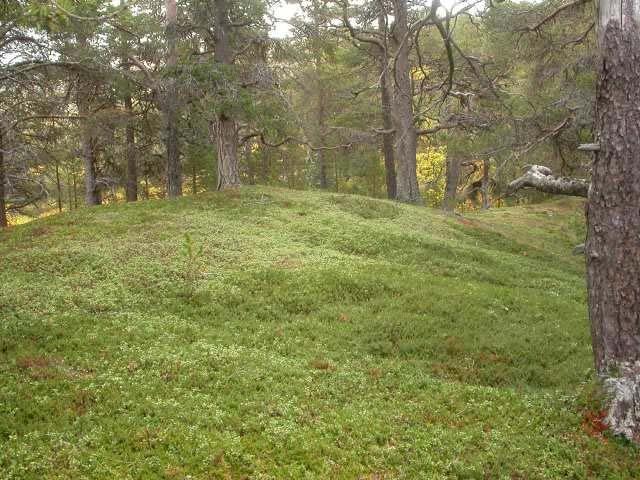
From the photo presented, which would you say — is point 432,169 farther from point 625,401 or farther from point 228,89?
point 625,401

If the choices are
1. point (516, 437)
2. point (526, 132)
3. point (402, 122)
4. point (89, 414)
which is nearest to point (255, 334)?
point (89, 414)

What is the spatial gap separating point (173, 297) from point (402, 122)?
1487 cm

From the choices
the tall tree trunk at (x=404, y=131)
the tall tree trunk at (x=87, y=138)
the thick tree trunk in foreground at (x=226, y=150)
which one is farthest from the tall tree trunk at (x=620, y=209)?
the tall tree trunk at (x=404, y=131)

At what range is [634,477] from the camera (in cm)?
598

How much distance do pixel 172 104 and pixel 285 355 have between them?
13.3 metres

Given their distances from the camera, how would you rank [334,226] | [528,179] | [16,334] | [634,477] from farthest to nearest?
[334,226], [16,334], [528,179], [634,477]

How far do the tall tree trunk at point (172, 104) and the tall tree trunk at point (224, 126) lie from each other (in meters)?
1.46

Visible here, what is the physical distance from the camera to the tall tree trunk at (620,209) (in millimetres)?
6613

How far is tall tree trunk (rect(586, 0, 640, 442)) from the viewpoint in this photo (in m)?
6.61

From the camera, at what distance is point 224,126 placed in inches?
779

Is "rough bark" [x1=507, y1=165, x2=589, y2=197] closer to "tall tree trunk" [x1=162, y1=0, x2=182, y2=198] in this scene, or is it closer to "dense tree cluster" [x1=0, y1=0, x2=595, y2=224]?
"dense tree cluster" [x1=0, y1=0, x2=595, y2=224]

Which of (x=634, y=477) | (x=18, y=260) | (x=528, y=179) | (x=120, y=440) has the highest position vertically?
(x=528, y=179)

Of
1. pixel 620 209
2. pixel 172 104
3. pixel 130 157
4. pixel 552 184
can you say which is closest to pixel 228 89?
pixel 172 104

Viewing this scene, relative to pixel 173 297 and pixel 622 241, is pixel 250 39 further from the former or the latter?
pixel 622 241
